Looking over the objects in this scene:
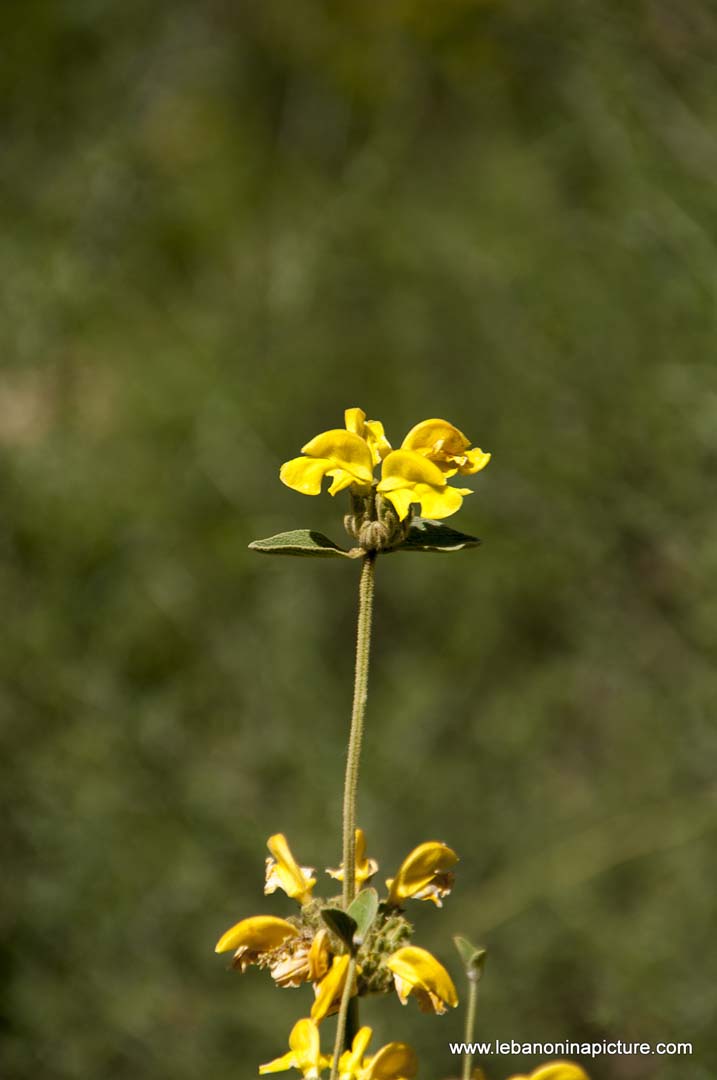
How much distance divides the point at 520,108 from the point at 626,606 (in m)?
1.59

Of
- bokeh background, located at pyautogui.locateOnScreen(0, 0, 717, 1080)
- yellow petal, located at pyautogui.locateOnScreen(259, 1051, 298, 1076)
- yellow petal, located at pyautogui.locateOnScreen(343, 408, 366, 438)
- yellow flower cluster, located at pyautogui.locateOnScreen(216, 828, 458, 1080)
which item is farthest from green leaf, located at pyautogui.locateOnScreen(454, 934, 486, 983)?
bokeh background, located at pyautogui.locateOnScreen(0, 0, 717, 1080)

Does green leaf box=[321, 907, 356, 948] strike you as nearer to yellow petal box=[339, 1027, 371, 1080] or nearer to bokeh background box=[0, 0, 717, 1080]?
yellow petal box=[339, 1027, 371, 1080]

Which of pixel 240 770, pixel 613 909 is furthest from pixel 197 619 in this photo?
pixel 613 909

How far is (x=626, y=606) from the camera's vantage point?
2332mm

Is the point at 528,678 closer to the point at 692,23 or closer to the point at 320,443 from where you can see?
the point at 692,23

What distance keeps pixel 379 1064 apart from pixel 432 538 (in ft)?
1.06

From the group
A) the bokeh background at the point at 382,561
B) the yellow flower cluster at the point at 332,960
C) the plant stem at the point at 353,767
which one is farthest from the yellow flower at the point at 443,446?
the bokeh background at the point at 382,561

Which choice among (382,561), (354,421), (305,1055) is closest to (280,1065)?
(305,1055)

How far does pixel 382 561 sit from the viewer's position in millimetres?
2781

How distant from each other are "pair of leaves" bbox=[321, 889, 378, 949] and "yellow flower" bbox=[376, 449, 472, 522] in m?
0.24

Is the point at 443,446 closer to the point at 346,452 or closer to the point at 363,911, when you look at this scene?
the point at 346,452

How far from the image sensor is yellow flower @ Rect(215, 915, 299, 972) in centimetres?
68

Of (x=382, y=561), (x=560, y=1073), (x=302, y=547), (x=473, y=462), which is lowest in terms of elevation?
(x=560, y=1073)

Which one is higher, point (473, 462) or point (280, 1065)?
point (473, 462)
